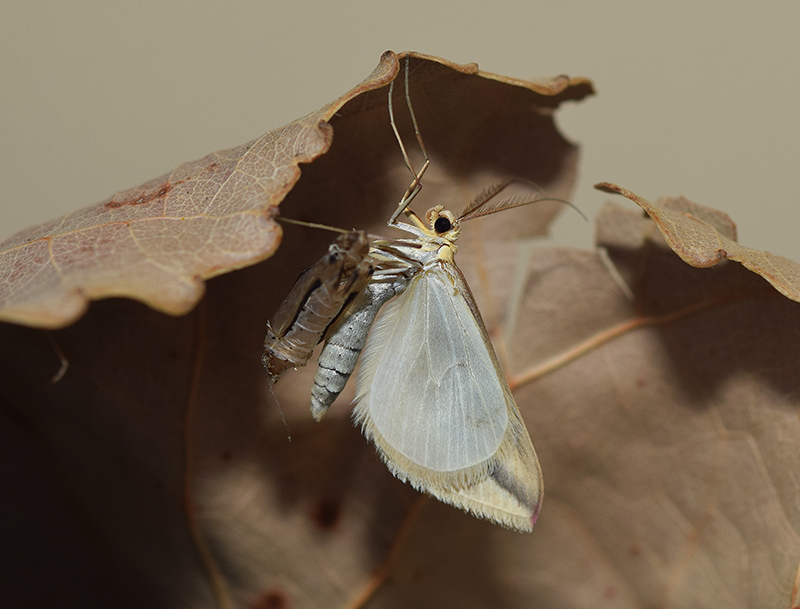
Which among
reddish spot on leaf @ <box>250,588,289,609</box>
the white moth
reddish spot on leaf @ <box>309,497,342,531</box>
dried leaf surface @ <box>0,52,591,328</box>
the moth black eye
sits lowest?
reddish spot on leaf @ <box>250,588,289,609</box>

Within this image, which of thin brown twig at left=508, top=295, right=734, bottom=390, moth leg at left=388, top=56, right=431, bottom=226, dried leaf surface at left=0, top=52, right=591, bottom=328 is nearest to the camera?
dried leaf surface at left=0, top=52, right=591, bottom=328

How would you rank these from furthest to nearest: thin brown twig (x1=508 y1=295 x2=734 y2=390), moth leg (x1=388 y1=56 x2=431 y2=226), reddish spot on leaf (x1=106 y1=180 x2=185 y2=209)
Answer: thin brown twig (x1=508 y1=295 x2=734 y2=390), moth leg (x1=388 y1=56 x2=431 y2=226), reddish spot on leaf (x1=106 y1=180 x2=185 y2=209)

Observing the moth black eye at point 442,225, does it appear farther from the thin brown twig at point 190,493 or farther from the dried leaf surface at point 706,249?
the thin brown twig at point 190,493

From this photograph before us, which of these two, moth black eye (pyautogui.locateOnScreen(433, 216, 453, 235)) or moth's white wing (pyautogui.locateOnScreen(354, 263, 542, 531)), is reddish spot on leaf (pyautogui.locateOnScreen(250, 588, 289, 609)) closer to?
moth's white wing (pyautogui.locateOnScreen(354, 263, 542, 531))

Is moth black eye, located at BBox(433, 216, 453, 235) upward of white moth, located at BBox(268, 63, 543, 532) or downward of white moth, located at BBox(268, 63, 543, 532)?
upward

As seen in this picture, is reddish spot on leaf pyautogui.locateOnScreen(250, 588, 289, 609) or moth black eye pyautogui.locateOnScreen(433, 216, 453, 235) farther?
reddish spot on leaf pyautogui.locateOnScreen(250, 588, 289, 609)

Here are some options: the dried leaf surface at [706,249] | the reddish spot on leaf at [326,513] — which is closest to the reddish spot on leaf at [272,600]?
the reddish spot on leaf at [326,513]

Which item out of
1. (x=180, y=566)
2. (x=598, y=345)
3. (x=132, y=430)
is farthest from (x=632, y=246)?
(x=180, y=566)

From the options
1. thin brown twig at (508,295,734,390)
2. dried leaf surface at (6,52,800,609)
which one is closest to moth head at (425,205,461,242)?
dried leaf surface at (6,52,800,609)

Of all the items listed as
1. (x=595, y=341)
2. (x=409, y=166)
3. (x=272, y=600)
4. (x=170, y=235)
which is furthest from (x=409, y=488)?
(x=170, y=235)
